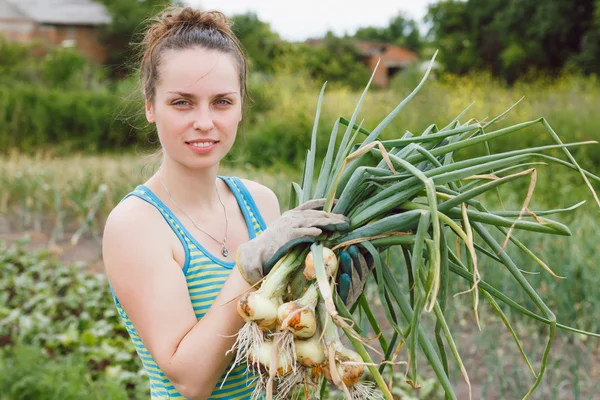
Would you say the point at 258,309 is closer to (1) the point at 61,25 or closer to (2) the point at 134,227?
(2) the point at 134,227

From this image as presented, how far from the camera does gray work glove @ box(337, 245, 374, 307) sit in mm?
1189

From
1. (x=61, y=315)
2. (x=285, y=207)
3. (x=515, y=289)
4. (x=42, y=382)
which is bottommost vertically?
(x=61, y=315)

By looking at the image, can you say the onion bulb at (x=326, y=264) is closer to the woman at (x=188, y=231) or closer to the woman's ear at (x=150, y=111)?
the woman at (x=188, y=231)

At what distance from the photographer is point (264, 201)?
1.70 metres

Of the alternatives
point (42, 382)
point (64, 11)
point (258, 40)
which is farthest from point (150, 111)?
point (64, 11)

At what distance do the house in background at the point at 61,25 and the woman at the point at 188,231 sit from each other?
2631 cm

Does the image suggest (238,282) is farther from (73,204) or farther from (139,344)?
(73,204)

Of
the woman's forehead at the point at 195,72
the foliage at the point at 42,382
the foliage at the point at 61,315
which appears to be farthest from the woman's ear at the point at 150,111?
the foliage at the point at 61,315

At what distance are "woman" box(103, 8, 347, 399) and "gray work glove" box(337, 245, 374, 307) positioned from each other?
0.06 m

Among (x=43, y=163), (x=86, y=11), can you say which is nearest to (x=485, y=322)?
(x=43, y=163)

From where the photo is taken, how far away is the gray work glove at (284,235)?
117cm

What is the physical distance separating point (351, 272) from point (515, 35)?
18.4 m

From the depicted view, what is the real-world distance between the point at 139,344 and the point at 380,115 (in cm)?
741

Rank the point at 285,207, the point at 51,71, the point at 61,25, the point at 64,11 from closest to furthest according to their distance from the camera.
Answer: the point at 285,207
the point at 51,71
the point at 61,25
the point at 64,11
